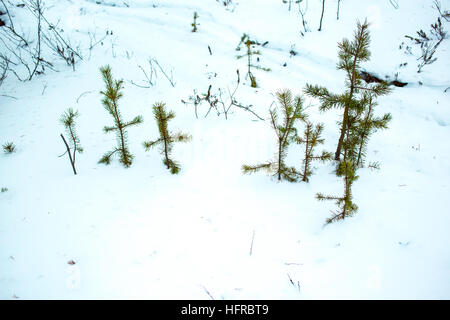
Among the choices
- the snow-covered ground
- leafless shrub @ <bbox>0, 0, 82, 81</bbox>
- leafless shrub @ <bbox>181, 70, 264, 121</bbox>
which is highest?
leafless shrub @ <bbox>0, 0, 82, 81</bbox>

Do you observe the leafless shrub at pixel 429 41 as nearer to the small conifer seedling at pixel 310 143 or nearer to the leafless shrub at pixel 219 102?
the leafless shrub at pixel 219 102

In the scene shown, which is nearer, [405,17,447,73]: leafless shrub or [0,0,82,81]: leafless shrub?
[405,17,447,73]: leafless shrub

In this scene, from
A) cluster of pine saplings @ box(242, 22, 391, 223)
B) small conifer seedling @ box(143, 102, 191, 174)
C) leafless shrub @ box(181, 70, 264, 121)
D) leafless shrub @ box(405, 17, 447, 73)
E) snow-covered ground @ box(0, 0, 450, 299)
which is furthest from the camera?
leafless shrub @ box(405, 17, 447, 73)

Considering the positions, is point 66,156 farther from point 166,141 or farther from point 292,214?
point 292,214

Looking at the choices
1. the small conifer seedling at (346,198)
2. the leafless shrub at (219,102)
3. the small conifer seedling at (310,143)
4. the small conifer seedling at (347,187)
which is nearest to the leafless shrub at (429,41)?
the small conifer seedling at (347,187)

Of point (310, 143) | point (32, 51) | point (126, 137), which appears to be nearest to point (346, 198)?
point (310, 143)

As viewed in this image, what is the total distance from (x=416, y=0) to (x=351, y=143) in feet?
18.4

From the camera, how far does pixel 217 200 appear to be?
2934mm

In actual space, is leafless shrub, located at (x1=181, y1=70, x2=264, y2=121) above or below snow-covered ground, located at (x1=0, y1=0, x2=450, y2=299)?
above

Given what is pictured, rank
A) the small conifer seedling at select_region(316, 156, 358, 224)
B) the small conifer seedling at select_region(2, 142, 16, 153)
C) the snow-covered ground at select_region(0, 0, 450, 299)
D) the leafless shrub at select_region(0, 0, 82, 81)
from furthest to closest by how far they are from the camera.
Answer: the leafless shrub at select_region(0, 0, 82, 81)
the small conifer seedling at select_region(2, 142, 16, 153)
the small conifer seedling at select_region(316, 156, 358, 224)
the snow-covered ground at select_region(0, 0, 450, 299)

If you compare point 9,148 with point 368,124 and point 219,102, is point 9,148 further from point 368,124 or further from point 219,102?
point 368,124

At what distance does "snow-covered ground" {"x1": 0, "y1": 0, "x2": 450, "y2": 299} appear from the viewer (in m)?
2.13

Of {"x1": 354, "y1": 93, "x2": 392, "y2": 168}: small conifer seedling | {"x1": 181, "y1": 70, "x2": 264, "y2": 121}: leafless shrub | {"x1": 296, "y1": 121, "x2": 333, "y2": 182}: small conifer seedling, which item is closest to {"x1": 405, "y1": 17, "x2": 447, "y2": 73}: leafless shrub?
{"x1": 354, "y1": 93, "x2": 392, "y2": 168}: small conifer seedling

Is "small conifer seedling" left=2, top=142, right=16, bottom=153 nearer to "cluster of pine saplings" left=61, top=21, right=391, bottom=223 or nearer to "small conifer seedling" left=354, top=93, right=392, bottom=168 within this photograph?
"cluster of pine saplings" left=61, top=21, right=391, bottom=223
